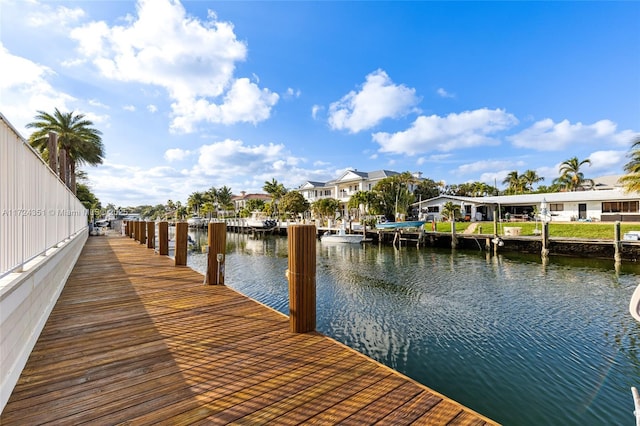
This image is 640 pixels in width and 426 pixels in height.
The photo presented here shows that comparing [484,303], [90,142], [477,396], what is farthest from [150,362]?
[90,142]

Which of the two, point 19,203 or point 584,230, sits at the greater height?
point 19,203

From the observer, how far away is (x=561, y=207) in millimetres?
33781

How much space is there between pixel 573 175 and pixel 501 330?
172 ft

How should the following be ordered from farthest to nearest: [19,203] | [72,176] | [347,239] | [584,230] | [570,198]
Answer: [570,198]
[347,239]
[584,230]
[72,176]
[19,203]

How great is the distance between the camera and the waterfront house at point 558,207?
28.9 m

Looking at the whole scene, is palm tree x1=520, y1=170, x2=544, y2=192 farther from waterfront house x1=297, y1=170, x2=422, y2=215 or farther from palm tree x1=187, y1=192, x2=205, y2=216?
palm tree x1=187, y1=192, x2=205, y2=216

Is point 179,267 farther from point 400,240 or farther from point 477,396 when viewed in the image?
point 400,240

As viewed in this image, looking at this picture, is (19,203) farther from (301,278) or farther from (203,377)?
(301,278)

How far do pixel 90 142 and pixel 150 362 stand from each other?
2769 cm

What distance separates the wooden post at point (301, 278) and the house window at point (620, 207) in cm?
3950

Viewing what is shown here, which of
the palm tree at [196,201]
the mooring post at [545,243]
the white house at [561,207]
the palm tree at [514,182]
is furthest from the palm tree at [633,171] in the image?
the palm tree at [196,201]

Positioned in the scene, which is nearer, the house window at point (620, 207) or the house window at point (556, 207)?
the house window at point (620, 207)

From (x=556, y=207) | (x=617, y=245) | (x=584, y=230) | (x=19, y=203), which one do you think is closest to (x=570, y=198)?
(x=556, y=207)

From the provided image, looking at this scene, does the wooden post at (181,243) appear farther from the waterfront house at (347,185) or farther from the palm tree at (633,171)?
the waterfront house at (347,185)
